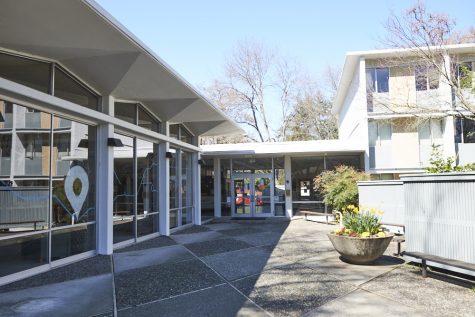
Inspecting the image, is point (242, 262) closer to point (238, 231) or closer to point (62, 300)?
point (62, 300)

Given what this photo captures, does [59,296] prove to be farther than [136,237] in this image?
No

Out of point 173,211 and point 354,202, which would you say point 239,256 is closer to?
point 173,211

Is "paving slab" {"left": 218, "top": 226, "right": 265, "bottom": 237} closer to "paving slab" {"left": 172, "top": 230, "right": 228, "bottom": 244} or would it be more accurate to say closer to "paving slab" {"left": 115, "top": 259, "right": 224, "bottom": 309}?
"paving slab" {"left": 172, "top": 230, "right": 228, "bottom": 244}

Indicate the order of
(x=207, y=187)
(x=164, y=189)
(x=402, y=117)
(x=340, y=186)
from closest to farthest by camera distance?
(x=164, y=189) → (x=340, y=186) → (x=402, y=117) → (x=207, y=187)

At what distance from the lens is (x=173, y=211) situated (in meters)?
13.0

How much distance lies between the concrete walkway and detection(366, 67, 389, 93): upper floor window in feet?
A: 38.6

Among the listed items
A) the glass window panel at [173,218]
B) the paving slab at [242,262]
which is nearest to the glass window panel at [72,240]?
the paving slab at [242,262]

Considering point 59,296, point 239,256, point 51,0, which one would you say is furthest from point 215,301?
point 51,0

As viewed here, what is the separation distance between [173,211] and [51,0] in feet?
28.5

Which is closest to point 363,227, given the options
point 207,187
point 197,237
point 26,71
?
point 197,237

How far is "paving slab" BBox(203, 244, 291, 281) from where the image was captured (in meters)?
6.89

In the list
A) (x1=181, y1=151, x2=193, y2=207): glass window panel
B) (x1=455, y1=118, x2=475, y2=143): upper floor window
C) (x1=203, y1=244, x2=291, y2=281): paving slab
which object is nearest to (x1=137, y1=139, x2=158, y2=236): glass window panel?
(x1=181, y1=151, x2=193, y2=207): glass window panel

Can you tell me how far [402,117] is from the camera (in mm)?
18047

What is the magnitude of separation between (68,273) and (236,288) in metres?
3.33
